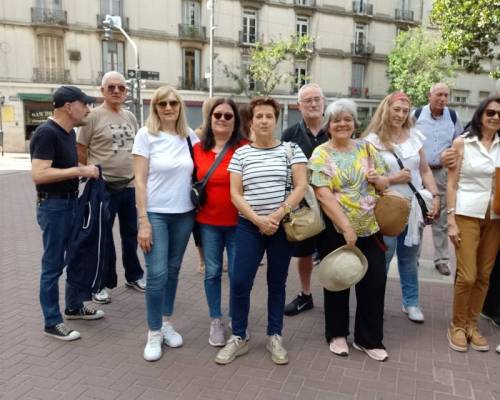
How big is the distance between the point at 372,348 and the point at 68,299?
106 inches

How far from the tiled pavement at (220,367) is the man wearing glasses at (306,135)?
16cm

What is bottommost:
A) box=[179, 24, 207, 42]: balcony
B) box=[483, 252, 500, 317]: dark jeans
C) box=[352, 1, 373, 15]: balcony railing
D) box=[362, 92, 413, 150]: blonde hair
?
box=[483, 252, 500, 317]: dark jeans

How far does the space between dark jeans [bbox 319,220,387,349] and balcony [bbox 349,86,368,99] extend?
110ft

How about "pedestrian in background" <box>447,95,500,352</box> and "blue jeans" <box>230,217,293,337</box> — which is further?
"pedestrian in background" <box>447,95,500,352</box>

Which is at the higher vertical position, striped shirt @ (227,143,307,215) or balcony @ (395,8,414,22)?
balcony @ (395,8,414,22)

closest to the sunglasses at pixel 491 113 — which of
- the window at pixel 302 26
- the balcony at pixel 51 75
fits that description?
the balcony at pixel 51 75

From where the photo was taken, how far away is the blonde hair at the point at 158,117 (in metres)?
3.35

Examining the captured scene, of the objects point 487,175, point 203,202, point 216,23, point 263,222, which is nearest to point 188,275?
point 203,202

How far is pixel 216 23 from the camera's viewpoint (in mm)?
30156

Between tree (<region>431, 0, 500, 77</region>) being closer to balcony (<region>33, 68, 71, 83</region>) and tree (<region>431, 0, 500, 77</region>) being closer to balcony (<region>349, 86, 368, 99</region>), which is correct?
balcony (<region>349, 86, 368, 99</region>)

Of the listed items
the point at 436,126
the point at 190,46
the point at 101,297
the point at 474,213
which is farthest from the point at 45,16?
the point at 474,213

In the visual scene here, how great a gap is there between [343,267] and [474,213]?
118 centimetres

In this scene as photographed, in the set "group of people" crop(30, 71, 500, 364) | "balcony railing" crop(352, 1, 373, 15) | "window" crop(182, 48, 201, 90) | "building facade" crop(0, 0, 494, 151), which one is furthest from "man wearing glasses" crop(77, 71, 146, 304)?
"balcony railing" crop(352, 1, 373, 15)

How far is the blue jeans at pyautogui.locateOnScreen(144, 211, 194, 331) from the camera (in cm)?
337
